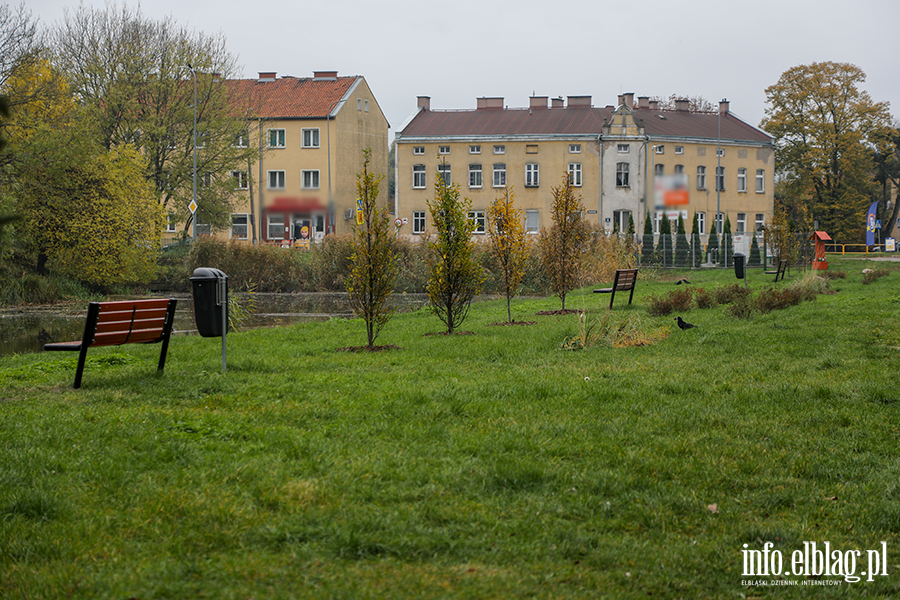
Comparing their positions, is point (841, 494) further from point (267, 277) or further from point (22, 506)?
point (267, 277)

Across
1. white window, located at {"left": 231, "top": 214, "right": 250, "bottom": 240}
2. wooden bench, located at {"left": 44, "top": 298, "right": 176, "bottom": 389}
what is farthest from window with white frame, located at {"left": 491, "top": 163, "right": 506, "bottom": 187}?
wooden bench, located at {"left": 44, "top": 298, "right": 176, "bottom": 389}

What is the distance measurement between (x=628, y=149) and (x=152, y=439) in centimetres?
5461

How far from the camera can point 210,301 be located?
9.20 m

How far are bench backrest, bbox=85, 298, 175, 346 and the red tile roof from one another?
45.4 metres

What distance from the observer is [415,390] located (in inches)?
306

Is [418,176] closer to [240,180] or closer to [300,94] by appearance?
[300,94]

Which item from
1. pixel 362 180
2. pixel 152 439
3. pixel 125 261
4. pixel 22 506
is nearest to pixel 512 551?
pixel 22 506

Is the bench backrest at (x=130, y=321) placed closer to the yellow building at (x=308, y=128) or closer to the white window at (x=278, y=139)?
the yellow building at (x=308, y=128)

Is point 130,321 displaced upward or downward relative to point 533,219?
downward

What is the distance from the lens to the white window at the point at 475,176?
57844mm

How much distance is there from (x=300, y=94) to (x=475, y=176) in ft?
44.3

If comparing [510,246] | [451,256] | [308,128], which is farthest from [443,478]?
[308,128]

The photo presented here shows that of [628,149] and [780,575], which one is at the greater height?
[628,149]

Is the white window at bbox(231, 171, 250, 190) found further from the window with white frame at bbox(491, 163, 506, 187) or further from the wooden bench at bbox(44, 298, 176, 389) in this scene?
the wooden bench at bbox(44, 298, 176, 389)
